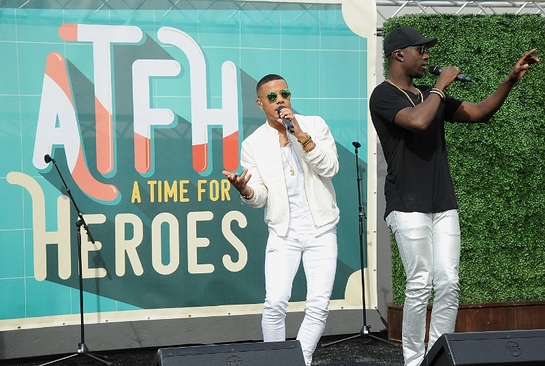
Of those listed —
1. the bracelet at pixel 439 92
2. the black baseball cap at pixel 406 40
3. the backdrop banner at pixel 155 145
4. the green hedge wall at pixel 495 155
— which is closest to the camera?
the bracelet at pixel 439 92

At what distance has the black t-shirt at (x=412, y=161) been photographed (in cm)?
404

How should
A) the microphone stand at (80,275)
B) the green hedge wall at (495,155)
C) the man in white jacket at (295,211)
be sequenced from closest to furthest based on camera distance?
the man in white jacket at (295,211), the microphone stand at (80,275), the green hedge wall at (495,155)

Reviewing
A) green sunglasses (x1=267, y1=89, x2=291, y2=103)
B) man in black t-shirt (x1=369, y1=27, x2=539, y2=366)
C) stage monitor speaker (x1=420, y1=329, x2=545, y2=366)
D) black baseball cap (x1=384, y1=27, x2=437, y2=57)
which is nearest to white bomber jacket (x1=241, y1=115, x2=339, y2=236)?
green sunglasses (x1=267, y1=89, x2=291, y2=103)

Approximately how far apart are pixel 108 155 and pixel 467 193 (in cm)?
271

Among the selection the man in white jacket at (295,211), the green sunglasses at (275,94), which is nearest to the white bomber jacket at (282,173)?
the man in white jacket at (295,211)

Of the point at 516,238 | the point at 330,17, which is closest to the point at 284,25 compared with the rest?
the point at 330,17

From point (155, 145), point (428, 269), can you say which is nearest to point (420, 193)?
point (428, 269)

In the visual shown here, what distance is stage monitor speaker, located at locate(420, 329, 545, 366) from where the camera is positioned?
9.68 feet

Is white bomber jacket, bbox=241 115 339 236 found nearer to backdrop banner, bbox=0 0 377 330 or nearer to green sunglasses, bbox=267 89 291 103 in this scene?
green sunglasses, bbox=267 89 291 103

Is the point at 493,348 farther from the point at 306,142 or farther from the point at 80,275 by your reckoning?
the point at 80,275

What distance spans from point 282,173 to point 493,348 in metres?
1.75

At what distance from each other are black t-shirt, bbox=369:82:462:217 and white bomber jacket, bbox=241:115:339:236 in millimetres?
365

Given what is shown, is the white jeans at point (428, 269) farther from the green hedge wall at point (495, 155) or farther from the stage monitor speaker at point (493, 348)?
the green hedge wall at point (495, 155)

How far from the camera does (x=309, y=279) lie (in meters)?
4.37
